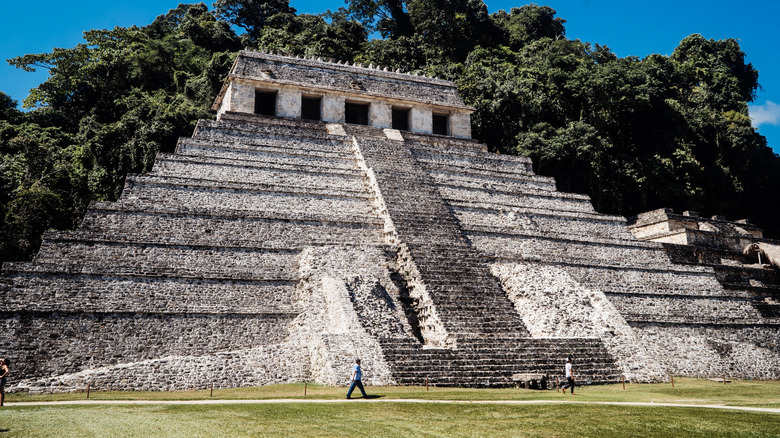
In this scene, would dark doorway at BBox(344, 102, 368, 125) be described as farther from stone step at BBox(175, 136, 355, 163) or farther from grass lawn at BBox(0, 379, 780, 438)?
grass lawn at BBox(0, 379, 780, 438)

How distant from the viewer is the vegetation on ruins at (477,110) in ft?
85.7

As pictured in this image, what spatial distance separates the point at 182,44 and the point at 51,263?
1139 inches

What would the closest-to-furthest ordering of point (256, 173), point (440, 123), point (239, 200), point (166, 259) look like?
1. point (166, 259)
2. point (239, 200)
3. point (256, 173)
4. point (440, 123)

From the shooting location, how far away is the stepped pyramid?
12.9 metres

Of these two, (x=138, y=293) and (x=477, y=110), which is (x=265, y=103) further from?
(x=138, y=293)

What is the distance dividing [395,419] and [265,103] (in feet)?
71.6

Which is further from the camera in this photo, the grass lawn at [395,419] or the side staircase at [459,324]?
the side staircase at [459,324]

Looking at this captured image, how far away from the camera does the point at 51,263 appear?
561 inches

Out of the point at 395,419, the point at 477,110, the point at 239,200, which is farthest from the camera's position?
the point at 477,110

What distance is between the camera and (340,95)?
28.3 metres

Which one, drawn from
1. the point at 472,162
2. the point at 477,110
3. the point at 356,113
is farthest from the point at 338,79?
the point at 477,110

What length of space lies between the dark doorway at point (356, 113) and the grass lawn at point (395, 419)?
1969cm

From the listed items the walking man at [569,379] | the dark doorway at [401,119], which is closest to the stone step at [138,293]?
the walking man at [569,379]

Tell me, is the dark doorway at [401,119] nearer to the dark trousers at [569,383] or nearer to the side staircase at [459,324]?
the side staircase at [459,324]
